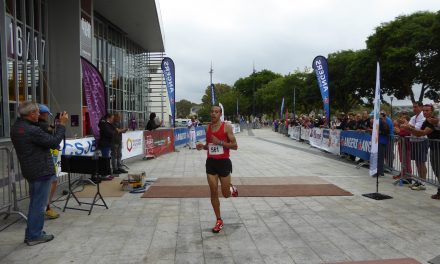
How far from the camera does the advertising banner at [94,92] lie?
386 inches

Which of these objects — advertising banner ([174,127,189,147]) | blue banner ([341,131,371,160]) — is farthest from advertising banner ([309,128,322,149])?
advertising banner ([174,127,189,147])

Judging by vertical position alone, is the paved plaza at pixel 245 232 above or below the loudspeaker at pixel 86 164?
below

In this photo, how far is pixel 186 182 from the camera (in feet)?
34.0

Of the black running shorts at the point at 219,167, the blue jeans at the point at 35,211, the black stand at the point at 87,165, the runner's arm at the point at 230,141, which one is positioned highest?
the runner's arm at the point at 230,141

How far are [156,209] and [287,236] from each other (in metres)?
2.70

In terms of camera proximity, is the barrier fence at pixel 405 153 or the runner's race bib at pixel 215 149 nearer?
the runner's race bib at pixel 215 149

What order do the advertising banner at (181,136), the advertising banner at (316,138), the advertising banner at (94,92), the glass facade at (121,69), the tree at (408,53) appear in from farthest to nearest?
the tree at (408,53) → the glass facade at (121,69) → the advertising banner at (181,136) → the advertising banner at (316,138) → the advertising banner at (94,92)

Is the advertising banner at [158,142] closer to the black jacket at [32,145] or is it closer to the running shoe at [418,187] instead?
the running shoe at [418,187]

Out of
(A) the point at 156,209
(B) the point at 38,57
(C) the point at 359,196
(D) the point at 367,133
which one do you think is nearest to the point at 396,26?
(D) the point at 367,133

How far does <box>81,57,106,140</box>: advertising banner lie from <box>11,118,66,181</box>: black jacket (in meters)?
4.58

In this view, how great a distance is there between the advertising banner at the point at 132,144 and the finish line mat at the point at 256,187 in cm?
328

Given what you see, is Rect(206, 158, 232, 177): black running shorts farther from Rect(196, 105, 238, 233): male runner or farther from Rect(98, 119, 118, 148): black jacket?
Rect(98, 119, 118, 148): black jacket

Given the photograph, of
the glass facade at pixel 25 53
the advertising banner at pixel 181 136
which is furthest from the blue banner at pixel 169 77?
the glass facade at pixel 25 53

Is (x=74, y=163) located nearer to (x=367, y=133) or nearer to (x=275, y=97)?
(x=367, y=133)
